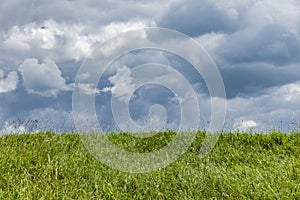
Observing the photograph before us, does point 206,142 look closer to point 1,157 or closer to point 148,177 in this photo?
point 148,177

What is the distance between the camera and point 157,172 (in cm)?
1059

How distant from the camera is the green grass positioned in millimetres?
8977

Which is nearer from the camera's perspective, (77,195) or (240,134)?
(77,195)

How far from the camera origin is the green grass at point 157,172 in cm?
898

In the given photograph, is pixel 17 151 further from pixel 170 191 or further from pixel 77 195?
pixel 170 191

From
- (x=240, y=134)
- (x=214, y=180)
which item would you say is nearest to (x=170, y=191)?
(x=214, y=180)

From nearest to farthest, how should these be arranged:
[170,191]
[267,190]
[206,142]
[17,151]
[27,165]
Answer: [267,190] → [170,191] → [27,165] → [17,151] → [206,142]

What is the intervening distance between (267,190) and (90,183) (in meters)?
3.75

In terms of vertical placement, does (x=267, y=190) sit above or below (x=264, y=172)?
below

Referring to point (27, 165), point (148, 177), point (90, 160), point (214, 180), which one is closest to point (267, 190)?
point (214, 180)

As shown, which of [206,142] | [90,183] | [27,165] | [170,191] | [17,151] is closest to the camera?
[170,191]

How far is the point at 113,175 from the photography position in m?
10.6

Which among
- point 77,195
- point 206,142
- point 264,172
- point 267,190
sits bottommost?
point 77,195

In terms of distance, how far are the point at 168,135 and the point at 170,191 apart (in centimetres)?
512
